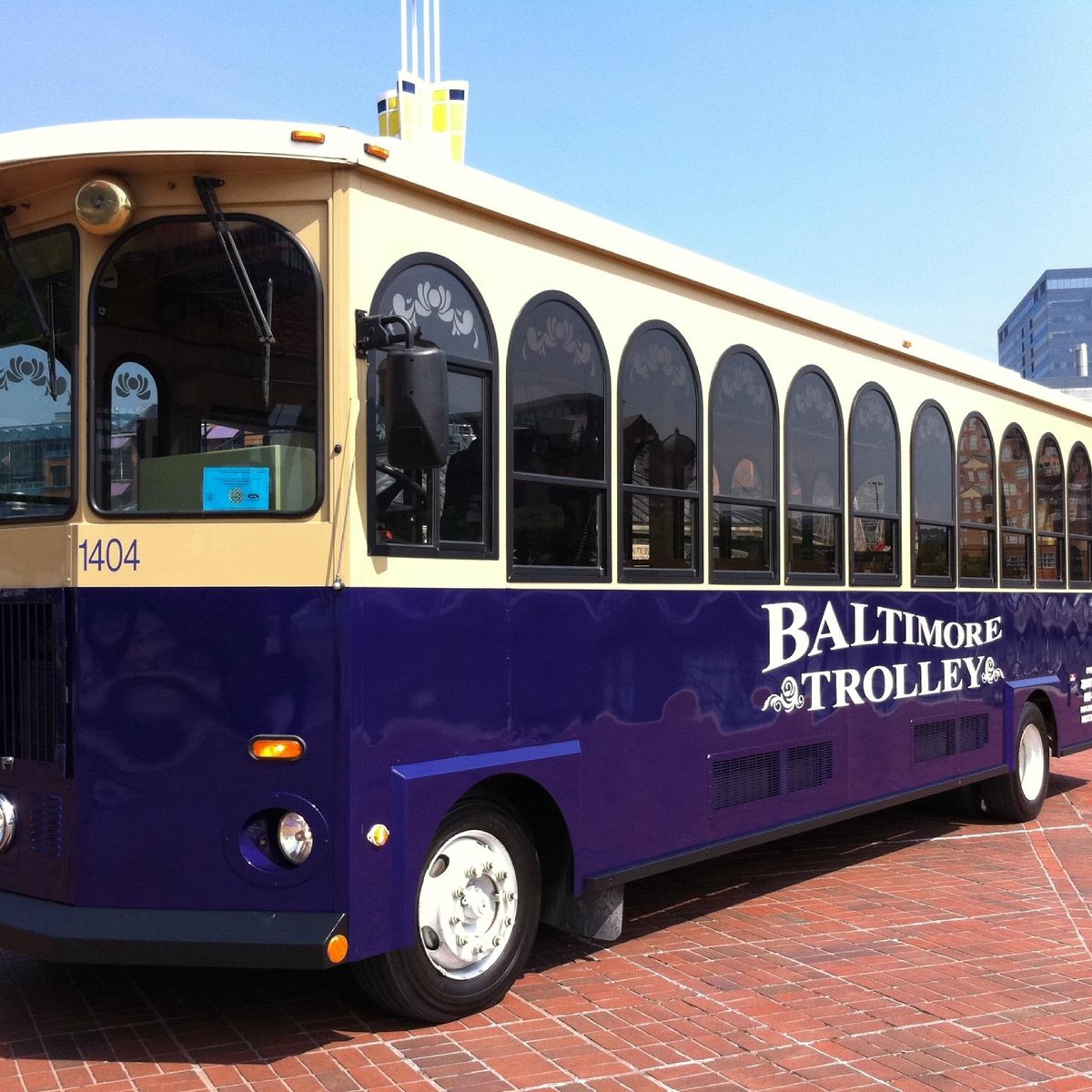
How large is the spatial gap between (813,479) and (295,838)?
385 centimetres

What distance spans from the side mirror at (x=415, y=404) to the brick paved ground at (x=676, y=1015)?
79.9 inches

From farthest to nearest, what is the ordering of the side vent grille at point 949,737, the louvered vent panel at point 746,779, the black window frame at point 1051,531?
the black window frame at point 1051,531, the side vent grille at point 949,737, the louvered vent panel at point 746,779

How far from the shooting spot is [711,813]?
6551 millimetres

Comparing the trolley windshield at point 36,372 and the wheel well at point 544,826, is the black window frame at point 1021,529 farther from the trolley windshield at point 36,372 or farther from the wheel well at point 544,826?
the trolley windshield at point 36,372

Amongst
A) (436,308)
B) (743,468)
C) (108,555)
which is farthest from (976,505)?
(108,555)

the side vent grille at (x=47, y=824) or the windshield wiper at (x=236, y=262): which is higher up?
the windshield wiper at (x=236, y=262)

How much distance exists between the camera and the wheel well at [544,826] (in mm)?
5508

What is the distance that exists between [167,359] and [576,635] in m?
1.96

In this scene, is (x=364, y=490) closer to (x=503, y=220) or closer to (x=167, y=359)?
(x=167, y=359)

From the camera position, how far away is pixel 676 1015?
17.6 ft

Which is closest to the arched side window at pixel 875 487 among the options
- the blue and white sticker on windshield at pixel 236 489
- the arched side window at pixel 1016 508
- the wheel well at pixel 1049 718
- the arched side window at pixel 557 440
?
the arched side window at pixel 1016 508

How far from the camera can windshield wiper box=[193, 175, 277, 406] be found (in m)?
4.75

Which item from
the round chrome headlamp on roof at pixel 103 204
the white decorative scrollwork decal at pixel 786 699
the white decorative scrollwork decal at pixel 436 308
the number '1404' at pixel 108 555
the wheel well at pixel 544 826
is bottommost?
the wheel well at pixel 544 826

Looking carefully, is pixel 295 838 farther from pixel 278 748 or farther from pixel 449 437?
pixel 449 437
